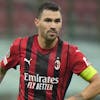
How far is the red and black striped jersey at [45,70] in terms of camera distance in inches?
246

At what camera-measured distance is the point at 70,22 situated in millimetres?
12062

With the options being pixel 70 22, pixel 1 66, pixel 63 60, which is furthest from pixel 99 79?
pixel 70 22

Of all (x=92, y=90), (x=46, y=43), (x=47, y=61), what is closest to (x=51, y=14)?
(x=46, y=43)

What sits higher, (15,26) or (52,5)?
(52,5)

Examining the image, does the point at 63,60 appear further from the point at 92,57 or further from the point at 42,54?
the point at 92,57

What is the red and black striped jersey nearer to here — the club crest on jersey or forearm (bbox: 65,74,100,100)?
the club crest on jersey

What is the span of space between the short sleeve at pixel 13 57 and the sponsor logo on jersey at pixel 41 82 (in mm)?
267

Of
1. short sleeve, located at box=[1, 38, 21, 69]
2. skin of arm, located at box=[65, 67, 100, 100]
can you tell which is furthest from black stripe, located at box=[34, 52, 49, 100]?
skin of arm, located at box=[65, 67, 100, 100]

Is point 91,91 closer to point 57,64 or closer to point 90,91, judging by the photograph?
point 90,91

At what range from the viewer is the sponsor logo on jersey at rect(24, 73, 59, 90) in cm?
625

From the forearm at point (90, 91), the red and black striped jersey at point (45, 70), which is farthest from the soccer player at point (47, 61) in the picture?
the forearm at point (90, 91)

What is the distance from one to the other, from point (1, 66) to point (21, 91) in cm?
37

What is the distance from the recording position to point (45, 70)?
247 inches

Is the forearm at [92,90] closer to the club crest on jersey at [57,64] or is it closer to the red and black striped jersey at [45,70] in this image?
the red and black striped jersey at [45,70]
